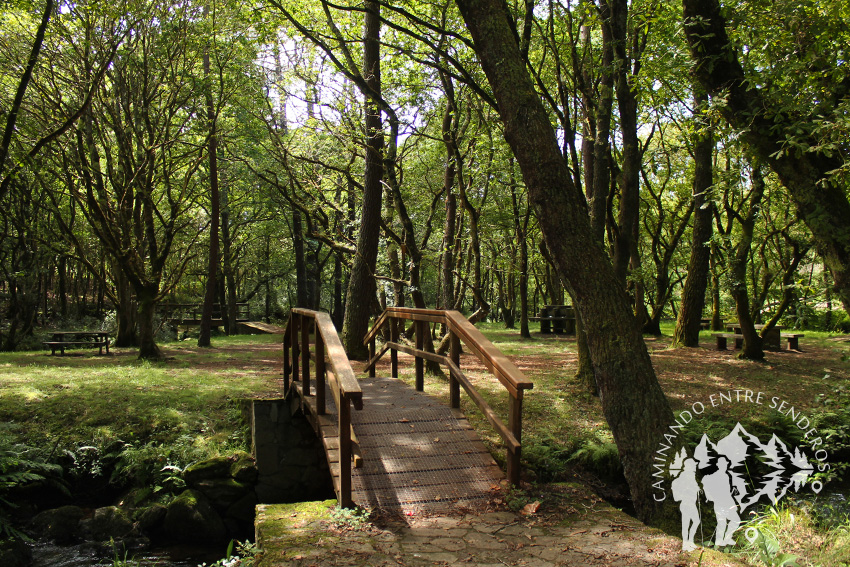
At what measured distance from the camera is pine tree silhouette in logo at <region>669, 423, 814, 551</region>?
188 inches

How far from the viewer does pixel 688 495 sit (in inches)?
197

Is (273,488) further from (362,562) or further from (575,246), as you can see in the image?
(575,246)

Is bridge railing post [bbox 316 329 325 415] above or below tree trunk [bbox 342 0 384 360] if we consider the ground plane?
below

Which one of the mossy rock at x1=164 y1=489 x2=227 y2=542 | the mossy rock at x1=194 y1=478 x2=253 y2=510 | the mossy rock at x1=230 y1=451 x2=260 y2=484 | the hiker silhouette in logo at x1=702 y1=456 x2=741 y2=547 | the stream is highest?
the hiker silhouette in logo at x1=702 y1=456 x2=741 y2=547

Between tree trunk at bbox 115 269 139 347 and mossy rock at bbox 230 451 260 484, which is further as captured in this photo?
tree trunk at bbox 115 269 139 347

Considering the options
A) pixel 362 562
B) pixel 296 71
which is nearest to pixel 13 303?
pixel 296 71

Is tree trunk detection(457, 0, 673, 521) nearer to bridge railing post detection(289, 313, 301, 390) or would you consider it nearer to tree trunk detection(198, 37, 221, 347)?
bridge railing post detection(289, 313, 301, 390)

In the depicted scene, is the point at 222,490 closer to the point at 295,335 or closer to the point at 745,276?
the point at 295,335

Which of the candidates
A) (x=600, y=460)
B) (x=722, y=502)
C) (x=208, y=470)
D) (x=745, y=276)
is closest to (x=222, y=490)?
(x=208, y=470)

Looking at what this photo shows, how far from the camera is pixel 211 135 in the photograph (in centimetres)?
1342

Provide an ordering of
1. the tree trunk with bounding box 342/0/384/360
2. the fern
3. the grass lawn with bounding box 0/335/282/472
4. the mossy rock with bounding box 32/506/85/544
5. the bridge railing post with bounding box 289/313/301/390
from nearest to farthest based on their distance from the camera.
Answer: the fern, the mossy rock with bounding box 32/506/85/544, the grass lawn with bounding box 0/335/282/472, the bridge railing post with bounding box 289/313/301/390, the tree trunk with bounding box 342/0/384/360

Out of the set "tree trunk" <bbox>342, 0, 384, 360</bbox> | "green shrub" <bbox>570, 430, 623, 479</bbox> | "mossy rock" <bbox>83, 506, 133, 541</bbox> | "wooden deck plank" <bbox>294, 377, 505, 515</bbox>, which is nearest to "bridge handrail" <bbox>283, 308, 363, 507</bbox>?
"wooden deck plank" <bbox>294, 377, 505, 515</bbox>

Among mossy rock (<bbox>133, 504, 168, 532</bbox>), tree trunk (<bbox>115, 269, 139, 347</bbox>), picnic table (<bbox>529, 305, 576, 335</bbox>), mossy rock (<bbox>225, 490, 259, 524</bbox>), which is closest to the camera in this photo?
mossy rock (<bbox>133, 504, 168, 532</bbox>)

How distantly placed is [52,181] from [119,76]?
9.16 metres
